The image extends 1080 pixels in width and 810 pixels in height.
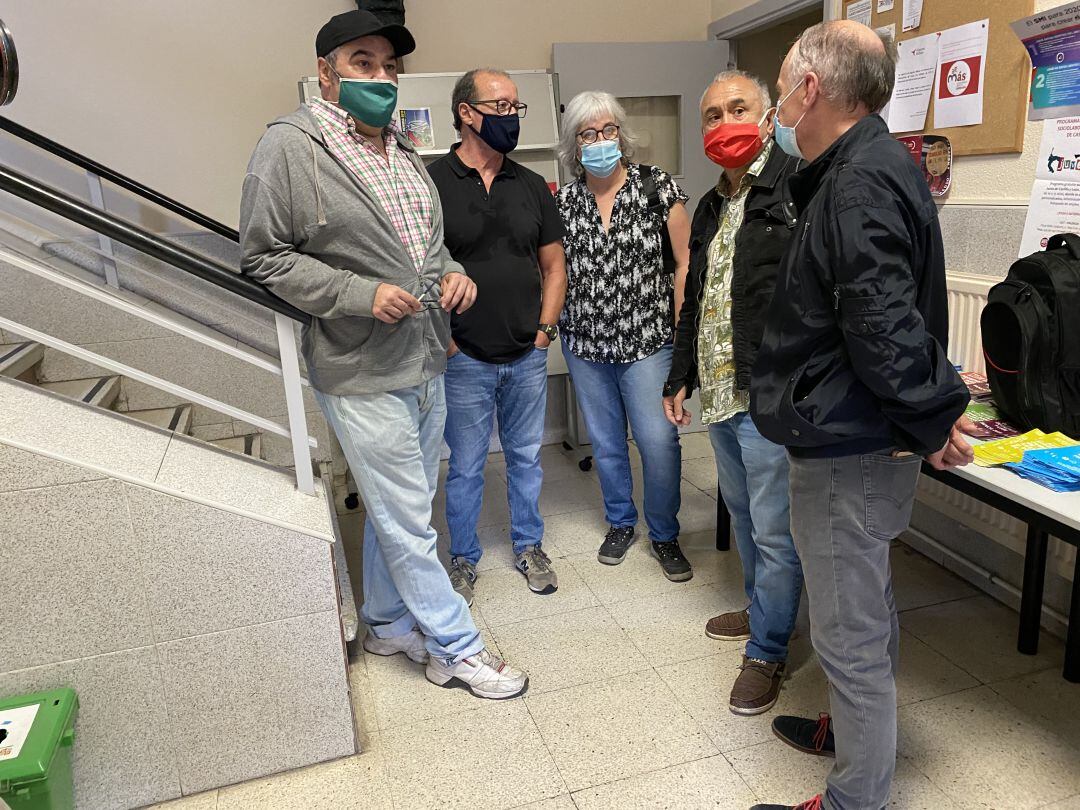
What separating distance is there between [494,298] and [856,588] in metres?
1.33

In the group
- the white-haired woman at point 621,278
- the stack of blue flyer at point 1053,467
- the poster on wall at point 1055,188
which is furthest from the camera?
the white-haired woman at point 621,278

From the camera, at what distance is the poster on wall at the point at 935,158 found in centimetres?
242

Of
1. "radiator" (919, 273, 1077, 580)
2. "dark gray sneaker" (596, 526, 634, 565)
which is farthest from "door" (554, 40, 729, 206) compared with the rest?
"dark gray sneaker" (596, 526, 634, 565)

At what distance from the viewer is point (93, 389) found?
2.54m

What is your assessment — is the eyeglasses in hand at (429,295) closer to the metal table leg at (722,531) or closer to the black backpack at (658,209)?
the black backpack at (658,209)

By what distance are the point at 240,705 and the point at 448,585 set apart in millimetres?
556

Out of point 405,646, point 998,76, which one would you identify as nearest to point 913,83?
point 998,76

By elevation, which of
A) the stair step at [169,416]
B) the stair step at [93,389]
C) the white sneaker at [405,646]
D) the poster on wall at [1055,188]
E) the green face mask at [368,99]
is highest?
the green face mask at [368,99]

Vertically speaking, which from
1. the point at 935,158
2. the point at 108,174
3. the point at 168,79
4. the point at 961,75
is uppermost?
the point at 168,79

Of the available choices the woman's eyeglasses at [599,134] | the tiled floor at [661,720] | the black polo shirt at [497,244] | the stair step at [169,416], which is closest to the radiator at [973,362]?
the tiled floor at [661,720]

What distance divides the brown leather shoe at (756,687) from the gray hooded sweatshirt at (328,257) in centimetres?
111

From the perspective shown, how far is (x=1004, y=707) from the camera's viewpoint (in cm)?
191

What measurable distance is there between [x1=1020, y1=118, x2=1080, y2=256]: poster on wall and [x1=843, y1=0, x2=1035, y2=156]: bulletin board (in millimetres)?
111

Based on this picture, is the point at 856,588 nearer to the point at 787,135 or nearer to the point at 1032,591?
the point at 787,135
